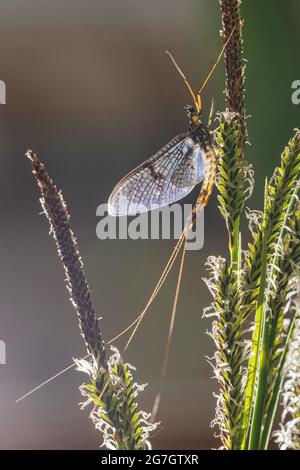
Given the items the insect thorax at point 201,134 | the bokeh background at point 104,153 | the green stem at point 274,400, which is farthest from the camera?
the bokeh background at point 104,153

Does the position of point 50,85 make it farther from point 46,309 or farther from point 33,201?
point 46,309

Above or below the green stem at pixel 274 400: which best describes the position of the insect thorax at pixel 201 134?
above

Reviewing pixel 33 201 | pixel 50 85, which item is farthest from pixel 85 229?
pixel 50 85

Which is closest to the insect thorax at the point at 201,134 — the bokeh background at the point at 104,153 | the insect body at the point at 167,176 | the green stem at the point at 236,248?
the insect body at the point at 167,176

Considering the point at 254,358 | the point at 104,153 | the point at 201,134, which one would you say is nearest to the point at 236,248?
the point at 254,358

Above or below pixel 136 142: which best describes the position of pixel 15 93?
above

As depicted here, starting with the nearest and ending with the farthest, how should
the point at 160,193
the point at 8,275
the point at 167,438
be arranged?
the point at 160,193 → the point at 167,438 → the point at 8,275

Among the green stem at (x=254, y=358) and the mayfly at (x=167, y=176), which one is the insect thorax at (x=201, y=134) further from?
the green stem at (x=254, y=358)
